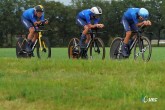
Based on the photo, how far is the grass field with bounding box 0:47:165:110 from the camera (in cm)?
573

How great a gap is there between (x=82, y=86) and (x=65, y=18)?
68923 millimetres

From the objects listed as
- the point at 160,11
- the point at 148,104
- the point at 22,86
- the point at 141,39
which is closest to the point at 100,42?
the point at 141,39

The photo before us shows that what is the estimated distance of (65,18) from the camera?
75.3 metres

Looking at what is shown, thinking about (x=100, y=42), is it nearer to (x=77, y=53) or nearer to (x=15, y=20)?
(x=77, y=53)

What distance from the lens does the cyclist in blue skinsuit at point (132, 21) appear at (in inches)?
469

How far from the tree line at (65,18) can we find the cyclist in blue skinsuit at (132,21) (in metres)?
53.7

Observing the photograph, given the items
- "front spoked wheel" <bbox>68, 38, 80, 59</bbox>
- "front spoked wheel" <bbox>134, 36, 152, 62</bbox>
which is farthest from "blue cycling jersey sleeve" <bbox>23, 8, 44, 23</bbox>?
"front spoked wheel" <bbox>134, 36, 152, 62</bbox>

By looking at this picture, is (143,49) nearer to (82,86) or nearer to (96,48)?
(96,48)

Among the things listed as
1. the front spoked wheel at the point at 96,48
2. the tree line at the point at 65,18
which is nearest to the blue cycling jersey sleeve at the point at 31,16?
the front spoked wheel at the point at 96,48

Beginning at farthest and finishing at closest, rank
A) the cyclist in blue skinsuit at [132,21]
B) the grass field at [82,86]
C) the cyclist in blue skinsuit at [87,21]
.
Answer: the cyclist in blue skinsuit at [87,21]
the cyclist in blue skinsuit at [132,21]
the grass field at [82,86]

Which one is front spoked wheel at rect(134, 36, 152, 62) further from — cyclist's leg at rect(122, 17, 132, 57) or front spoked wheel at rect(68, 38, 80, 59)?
front spoked wheel at rect(68, 38, 80, 59)

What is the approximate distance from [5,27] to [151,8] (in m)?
28.8

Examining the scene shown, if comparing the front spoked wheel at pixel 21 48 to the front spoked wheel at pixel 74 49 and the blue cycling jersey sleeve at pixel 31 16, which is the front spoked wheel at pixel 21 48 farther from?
the front spoked wheel at pixel 74 49

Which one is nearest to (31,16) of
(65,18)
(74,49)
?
(74,49)
